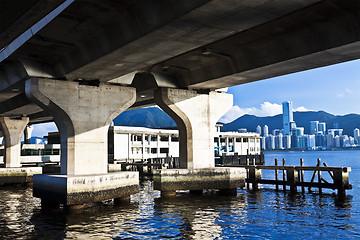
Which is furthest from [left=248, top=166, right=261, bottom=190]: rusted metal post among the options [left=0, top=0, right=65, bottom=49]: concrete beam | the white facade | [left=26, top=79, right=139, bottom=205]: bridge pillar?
the white facade

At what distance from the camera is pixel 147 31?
15.1m

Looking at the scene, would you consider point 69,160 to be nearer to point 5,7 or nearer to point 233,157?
point 5,7

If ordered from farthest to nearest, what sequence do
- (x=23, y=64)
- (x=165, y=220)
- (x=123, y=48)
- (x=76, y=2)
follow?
(x=23, y=64) < (x=165, y=220) < (x=123, y=48) < (x=76, y=2)

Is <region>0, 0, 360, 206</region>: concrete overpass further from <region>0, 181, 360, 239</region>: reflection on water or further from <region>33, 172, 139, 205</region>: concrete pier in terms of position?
<region>0, 181, 360, 239</region>: reflection on water

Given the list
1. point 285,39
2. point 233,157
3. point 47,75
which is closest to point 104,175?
point 47,75

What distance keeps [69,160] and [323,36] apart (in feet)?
55.8

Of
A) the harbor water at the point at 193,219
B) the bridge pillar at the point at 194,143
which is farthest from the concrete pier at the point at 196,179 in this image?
the harbor water at the point at 193,219

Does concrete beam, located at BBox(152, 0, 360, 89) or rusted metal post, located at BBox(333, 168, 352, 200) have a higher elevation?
concrete beam, located at BBox(152, 0, 360, 89)

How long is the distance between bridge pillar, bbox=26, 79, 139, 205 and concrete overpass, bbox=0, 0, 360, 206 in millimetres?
70

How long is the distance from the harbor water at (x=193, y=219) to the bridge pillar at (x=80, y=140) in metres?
1.22

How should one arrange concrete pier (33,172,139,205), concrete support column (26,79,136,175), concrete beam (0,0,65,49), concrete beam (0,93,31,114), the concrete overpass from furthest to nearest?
concrete beam (0,93,31,114) → concrete support column (26,79,136,175) → concrete pier (33,172,139,205) → the concrete overpass → concrete beam (0,0,65,49)

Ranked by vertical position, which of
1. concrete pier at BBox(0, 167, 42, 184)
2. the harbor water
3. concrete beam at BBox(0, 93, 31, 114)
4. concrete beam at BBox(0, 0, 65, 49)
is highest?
concrete beam at BBox(0, 93, 31, 114)

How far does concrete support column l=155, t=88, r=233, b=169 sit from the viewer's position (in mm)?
29703

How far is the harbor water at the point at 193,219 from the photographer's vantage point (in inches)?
658
